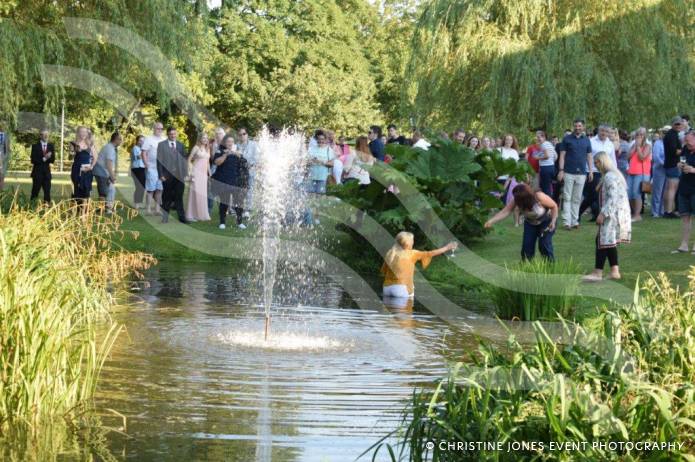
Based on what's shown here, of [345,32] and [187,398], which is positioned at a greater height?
[345,32]

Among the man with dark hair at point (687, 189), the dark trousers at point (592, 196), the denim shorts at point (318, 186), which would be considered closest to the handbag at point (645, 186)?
the dark trousers at point (592, 196)

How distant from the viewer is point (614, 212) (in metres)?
16.0

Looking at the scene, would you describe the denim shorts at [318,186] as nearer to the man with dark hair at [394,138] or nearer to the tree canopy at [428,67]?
the man with dark hair at [394,138]

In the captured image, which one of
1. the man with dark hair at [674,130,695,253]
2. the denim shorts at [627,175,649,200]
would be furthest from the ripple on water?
the denim shorts at [627,175,649,200]

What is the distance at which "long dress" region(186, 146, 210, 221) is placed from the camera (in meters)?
24.8

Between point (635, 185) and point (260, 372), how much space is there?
1566cm

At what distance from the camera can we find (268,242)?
22.6m

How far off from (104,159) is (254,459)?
1795cm

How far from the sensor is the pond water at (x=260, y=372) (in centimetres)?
802

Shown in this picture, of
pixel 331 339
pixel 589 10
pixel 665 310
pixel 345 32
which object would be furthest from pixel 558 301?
pixel 345 32

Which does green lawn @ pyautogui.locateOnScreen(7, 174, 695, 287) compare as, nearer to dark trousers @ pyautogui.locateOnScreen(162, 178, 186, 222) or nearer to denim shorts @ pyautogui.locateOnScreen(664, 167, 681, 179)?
dark trousers @ pyautogui.locateOnScreen(162, 178, 186, 222)

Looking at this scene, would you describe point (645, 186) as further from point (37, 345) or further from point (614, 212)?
point (37, 345)

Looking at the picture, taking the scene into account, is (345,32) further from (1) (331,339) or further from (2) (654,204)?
(1) (331,339)

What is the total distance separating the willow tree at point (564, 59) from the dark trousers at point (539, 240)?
643 inches
